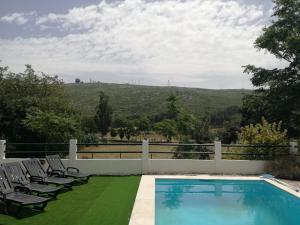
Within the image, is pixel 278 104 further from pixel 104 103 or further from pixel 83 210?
pixel 104 103

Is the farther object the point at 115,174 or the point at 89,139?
the point at 89,139

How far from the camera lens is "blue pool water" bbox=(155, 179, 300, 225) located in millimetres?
10148

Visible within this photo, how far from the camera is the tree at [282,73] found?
21812 mm

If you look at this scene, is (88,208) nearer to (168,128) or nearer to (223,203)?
(223,203)

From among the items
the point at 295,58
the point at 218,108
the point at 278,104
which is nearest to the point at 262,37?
the point at 295,58

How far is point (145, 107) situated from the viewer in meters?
80.3

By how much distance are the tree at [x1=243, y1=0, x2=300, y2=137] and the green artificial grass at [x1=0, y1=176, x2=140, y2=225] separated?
1169 cm

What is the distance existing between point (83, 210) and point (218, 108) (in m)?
68.5

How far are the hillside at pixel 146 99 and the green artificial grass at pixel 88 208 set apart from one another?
59.5 meters

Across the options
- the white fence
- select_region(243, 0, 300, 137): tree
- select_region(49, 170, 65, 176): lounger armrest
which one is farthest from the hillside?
select_region(49, 170, 65, 176): lounger armrest

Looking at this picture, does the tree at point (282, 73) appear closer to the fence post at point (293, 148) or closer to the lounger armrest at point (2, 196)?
the fence post at point (293, 148)

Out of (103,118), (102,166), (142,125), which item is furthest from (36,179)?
(103,118)

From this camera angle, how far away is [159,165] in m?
16.7

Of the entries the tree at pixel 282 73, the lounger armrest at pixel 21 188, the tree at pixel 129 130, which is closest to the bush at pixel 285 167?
the tree at pixel 282 73
